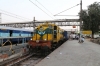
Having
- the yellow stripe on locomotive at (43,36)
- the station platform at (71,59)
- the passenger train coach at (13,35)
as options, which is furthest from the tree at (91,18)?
the station platform at (71,59)

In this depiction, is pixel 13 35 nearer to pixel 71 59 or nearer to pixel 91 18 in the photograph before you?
pixel 71 59

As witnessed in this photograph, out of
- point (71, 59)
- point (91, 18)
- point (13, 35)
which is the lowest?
point (71, 59)

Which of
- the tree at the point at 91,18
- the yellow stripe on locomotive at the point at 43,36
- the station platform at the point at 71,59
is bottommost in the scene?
the station platform at the point at 71,59

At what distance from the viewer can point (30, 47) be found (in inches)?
704

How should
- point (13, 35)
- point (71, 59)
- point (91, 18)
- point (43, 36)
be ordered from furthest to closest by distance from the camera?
point (91, 18), point (13, 35), point (43, 36), point (71, 59)

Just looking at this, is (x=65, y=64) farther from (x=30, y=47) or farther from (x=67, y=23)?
(x=67, y=23)

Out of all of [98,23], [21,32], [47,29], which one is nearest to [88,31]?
[98,23]

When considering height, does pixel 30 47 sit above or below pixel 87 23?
below

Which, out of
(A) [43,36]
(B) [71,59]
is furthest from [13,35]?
(B) [71,59]

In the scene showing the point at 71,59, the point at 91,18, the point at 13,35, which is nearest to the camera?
the point at 71,59

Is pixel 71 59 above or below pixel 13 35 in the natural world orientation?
below

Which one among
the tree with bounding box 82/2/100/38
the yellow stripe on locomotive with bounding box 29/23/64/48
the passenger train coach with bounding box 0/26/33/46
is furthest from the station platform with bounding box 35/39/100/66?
the tree with bounding box 82/2/100/38

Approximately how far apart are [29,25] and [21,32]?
63.2 metres

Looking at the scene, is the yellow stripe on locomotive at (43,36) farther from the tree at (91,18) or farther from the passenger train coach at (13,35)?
the tree at (91,18)
